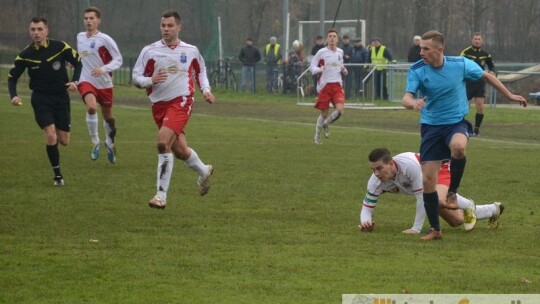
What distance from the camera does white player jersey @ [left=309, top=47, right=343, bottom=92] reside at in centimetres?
2423

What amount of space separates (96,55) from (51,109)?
3510 millimetres

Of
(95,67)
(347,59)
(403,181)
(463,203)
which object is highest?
(95,67)

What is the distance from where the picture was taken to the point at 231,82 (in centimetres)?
4522

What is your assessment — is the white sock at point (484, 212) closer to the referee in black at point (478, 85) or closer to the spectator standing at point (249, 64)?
the referee in black at point (478, 85)

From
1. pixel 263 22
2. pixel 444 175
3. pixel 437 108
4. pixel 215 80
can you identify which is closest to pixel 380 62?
pixel 215 80

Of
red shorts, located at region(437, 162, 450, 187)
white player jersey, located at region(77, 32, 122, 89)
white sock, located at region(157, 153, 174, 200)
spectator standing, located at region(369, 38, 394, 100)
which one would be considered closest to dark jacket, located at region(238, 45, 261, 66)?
spectator standing, located at region(369, 38, 394, 100)

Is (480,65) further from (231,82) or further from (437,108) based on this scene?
(231,82)

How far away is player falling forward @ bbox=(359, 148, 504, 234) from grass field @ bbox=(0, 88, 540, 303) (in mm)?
155

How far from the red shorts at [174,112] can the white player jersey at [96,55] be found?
5402 mm

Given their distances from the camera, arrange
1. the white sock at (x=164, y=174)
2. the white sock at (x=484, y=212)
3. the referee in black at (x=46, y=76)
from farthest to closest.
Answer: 1. the referee in black at (x=46, y=76)
2. the white sock at (x=164, y=174)
3. the white sock at (x=484, y=212)

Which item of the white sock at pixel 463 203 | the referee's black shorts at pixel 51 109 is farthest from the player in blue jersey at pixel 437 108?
the referee's black shorts at pixel 51 109

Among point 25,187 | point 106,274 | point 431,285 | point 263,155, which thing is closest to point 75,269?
point 106,274

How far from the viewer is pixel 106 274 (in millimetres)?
9031

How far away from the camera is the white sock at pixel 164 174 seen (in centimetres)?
1266
